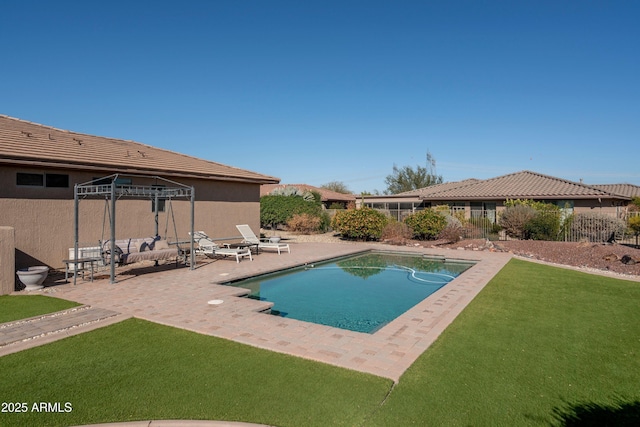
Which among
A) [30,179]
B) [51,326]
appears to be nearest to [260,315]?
[51,326]

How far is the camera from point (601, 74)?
2059 cm

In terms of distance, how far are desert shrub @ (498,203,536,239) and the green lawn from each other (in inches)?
627

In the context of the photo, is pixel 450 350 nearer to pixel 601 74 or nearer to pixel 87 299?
pixel 87 299

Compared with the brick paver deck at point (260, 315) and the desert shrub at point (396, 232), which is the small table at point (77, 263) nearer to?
the brick paver deck at point (260, 315)

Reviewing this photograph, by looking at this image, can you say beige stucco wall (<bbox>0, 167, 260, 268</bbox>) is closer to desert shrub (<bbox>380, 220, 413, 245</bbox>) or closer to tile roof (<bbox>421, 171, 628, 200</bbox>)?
desert shrub (<bbox>380, 220, 413, 245</bbox>)

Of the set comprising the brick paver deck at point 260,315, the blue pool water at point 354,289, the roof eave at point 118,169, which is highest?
the roof eave at point 118,169

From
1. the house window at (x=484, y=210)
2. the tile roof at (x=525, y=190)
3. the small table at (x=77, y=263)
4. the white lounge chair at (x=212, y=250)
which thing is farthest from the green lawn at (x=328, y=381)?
the house window at (x=484, y=210)

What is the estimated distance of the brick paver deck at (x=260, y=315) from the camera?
5551mm

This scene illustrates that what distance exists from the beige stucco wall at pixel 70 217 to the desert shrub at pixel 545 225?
16.6 m

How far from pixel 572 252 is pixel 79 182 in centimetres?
1970

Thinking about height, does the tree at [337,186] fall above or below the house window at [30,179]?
above

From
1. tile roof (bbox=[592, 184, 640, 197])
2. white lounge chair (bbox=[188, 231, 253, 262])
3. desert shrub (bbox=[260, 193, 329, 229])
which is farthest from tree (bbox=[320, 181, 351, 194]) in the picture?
white lounge chair (bbox=[188, 231, 253, 262])

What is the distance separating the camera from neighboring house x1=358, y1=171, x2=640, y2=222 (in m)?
26.0

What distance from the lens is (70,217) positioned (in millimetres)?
12586
